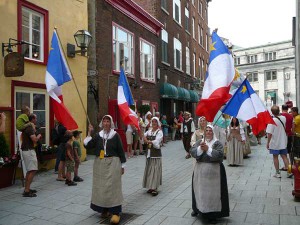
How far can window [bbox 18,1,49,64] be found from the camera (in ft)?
31.4

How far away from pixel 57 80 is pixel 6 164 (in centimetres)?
300

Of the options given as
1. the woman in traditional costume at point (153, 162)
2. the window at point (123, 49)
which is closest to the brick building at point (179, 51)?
the window at point (123, 49)

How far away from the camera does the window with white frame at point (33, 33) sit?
382 inches

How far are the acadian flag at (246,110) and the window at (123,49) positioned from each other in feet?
31.7

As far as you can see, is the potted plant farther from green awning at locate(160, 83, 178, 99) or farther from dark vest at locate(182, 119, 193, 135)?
green awning at locate(160, 83, 178, 99)

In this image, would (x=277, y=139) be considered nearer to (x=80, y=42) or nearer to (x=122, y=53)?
(x=80, y=42)

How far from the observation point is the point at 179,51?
2530 centimetres

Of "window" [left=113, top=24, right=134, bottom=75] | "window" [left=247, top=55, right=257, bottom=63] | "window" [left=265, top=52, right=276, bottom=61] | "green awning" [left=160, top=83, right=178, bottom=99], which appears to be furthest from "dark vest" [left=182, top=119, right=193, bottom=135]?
"window" [left=247, top=55, right=257, bottom=63]

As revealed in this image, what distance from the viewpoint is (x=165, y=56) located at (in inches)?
870

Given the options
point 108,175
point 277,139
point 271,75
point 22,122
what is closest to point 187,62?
point 277,139

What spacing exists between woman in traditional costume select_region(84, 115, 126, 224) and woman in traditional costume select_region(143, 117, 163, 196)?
69.5 inches

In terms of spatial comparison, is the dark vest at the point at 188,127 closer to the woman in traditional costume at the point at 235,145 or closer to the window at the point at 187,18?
the woman in traditional costume at the point at 235,145

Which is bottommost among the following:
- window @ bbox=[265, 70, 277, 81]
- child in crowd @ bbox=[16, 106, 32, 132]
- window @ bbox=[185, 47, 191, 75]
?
child in crowd @ bbox=[16, 106, 32, 132]

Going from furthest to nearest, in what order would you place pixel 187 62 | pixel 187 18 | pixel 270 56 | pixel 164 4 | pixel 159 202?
pixel 270 56, pixel 187 18, pixel 187 62, pixel 164 4, pixel 159 202
